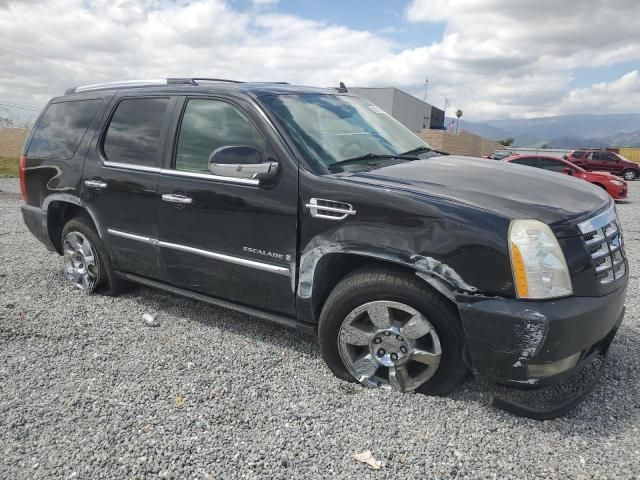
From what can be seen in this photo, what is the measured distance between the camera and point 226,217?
3.30 metres

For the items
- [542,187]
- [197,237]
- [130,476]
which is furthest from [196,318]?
[542,187]

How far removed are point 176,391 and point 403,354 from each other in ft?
4.53

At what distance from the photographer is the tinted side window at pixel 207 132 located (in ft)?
10.8

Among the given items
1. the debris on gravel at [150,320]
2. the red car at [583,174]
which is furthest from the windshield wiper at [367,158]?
the red car at [583,174]

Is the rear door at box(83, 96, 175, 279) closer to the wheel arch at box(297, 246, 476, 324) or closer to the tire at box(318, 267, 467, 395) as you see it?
the wheel arch at box(297, 246, 476, 324)

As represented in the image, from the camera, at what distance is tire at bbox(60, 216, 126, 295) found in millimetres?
4453

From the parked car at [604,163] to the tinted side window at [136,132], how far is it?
24541 millimetres

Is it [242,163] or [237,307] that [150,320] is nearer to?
[237,307]

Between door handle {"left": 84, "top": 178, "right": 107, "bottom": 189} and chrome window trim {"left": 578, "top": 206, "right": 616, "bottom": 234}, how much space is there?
353cm

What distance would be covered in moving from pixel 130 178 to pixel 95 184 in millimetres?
515

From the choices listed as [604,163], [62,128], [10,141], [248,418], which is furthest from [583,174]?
[10,141]

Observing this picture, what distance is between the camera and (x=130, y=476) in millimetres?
2254

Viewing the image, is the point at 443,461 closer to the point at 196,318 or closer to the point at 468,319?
the point at 468,319

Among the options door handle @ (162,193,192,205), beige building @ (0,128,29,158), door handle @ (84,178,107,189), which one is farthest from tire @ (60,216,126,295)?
beige building @ (0,128,29,158)
